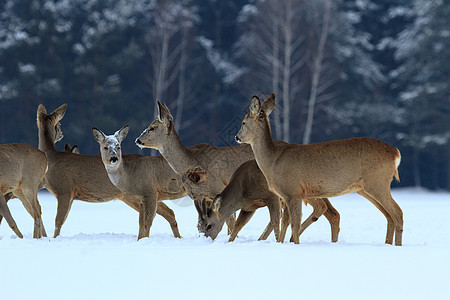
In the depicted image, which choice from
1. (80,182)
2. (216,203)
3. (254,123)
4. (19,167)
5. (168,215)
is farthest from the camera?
(168,215)

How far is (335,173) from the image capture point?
8188 mm

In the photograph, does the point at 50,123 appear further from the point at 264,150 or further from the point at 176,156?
the point at 264,150

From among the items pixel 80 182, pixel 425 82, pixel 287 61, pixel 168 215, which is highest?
pixel 287 61

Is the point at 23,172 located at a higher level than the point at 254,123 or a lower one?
lower

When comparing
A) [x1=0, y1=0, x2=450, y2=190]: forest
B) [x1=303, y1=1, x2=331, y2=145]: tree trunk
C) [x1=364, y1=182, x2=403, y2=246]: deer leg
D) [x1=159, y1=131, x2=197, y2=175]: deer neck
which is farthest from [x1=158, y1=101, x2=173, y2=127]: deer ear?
[x1=303, y1=1, x2=331, y2=145]: tree trunk

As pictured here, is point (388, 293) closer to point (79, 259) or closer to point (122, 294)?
point (122, 294)

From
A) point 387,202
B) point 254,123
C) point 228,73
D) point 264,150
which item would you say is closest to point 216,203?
point 264,150

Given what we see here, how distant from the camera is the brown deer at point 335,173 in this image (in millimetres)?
8148

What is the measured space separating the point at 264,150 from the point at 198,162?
6.13ft

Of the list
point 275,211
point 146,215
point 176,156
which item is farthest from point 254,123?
point 146,215

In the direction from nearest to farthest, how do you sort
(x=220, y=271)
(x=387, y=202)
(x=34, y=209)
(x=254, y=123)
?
1. (x=220, y=271)
2. (x=387, y=202)
3. (x=254, y=123)
4. (x=34, y=209)

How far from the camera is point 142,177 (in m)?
10.4

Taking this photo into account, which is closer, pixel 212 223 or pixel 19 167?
pixel 212 223

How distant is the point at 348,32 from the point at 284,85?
18.3 feet
